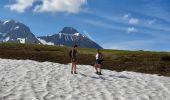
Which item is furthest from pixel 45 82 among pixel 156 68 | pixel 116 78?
pixel 156 68

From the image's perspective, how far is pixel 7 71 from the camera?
3903 centimetres

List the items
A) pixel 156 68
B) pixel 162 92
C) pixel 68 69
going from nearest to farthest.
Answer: pixel 162 92 < pixel 68 69 < pixel 156 68

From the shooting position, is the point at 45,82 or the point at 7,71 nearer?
the point at 45,82

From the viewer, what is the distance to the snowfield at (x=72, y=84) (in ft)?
98.0

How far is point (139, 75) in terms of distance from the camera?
44.2 metres

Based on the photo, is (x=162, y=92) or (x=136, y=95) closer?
(x=136, y=95)

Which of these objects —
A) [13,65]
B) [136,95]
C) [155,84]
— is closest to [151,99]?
[136,95]

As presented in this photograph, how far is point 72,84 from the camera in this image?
34.8m

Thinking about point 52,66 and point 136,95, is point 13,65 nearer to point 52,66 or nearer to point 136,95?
point 52,66

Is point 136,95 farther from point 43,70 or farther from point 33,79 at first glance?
point 43,70

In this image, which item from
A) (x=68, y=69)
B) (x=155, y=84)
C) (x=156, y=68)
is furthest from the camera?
(x=156, y=68)

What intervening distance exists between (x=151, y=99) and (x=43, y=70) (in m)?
14.5

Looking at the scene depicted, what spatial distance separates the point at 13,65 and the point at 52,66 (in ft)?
14.5

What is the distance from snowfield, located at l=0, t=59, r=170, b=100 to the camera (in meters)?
29.9
